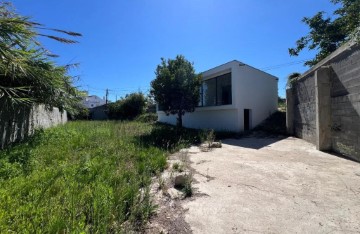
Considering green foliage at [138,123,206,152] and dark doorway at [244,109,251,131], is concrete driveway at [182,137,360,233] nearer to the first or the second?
green foliage at [138,123,206,152]

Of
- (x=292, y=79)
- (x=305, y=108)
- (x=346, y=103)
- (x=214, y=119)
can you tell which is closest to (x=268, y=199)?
(x=346, y=103)

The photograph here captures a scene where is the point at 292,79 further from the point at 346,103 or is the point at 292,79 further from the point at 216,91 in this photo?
the point at 346,103

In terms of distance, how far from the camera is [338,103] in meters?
Result: 6.90

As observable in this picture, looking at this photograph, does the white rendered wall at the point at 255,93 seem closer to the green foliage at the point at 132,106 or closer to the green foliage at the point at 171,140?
the green foliage at the point at 171,140

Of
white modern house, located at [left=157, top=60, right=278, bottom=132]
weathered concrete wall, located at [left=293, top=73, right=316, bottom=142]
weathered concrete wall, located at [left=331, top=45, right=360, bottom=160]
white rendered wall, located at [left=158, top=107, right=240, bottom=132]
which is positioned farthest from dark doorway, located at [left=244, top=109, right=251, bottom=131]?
weathered concrete wall, located at [left=331, top=45, right=360, bottom=160]

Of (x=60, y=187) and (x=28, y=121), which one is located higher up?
(x=28, y=121)

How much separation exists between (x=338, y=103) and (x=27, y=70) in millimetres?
7740

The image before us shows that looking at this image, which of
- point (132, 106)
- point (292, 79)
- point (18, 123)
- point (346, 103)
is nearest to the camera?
point (346, 103)

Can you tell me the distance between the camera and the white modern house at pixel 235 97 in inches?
505

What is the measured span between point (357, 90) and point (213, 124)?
8.98 meters

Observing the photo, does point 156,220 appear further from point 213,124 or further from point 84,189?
point 213,124

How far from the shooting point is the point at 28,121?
823cm

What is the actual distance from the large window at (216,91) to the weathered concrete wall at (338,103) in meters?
4.84

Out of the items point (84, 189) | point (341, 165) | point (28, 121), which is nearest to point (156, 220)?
point (84, 189)
